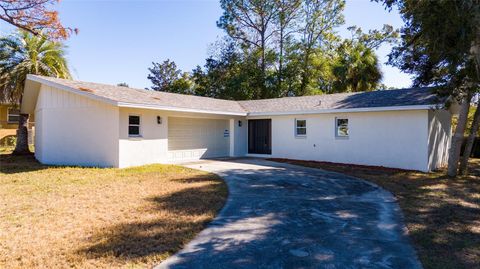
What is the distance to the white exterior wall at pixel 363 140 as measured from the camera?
1288 cm

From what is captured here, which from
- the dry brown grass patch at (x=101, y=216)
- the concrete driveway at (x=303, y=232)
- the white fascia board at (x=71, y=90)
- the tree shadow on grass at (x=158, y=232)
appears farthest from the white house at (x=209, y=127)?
the tree shadow on grass at (x=158, y=232)

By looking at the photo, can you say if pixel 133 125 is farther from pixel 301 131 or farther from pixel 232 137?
pixel 301 131

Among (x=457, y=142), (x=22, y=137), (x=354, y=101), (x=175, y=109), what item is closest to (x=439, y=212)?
(x=457, y=142)

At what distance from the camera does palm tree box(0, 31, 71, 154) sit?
→ 55.7 feet

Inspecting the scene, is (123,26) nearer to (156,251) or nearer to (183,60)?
(156,251)

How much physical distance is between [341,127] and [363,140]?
1241 mm

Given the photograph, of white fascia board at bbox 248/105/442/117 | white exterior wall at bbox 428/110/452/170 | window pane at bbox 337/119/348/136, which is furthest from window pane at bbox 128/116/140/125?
white exterior wall at bbox 428/110/452/170

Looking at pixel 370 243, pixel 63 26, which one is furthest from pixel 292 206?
pixel 63 26

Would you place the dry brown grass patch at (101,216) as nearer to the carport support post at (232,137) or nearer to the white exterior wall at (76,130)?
the white exterior wall at (76,130)

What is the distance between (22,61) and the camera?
1725 cm

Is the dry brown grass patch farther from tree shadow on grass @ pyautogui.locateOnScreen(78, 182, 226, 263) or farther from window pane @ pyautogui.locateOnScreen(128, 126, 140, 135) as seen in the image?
window pane @ pyautogui.locateOnScreen(128, 126, 140, 135)

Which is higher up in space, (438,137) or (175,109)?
(175,109)

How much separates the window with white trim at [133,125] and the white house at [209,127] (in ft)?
0.14

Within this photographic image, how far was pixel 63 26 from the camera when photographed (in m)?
12.4
